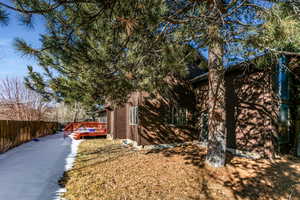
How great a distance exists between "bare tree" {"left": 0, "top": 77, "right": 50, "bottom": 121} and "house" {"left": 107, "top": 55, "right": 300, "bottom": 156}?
1242 cm

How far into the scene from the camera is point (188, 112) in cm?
923

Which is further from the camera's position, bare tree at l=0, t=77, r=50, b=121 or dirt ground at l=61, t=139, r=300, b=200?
bare tree at l=0, t=77, r=50, b=121

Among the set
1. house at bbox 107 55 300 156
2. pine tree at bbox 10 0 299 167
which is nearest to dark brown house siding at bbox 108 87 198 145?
house at bbox 107 55 300 156

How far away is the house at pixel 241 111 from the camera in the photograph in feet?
20.2

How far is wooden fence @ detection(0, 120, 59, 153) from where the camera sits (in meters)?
7.74

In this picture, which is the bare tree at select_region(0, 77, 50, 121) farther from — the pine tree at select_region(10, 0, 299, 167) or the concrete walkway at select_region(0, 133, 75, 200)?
the pine tree at select_region(10, 0, 299, 167)

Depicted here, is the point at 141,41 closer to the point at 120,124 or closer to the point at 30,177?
the point at 30,177

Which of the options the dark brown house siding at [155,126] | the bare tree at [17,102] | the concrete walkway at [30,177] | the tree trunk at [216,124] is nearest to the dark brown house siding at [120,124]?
the dark brown house siding at [155,126]

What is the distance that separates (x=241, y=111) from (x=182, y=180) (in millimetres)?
4452

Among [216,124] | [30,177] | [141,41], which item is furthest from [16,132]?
[216,124]

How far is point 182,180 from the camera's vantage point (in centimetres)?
436

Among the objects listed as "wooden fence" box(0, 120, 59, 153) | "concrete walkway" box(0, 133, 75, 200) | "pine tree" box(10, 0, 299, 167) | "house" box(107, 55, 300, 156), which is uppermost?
"pine tree" box(10, 0, 299, 167)

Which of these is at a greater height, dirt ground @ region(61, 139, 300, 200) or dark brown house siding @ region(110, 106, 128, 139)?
dark brown house siding @ region(110, 106, 128, 139)

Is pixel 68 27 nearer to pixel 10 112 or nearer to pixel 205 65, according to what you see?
pixel 205 65
